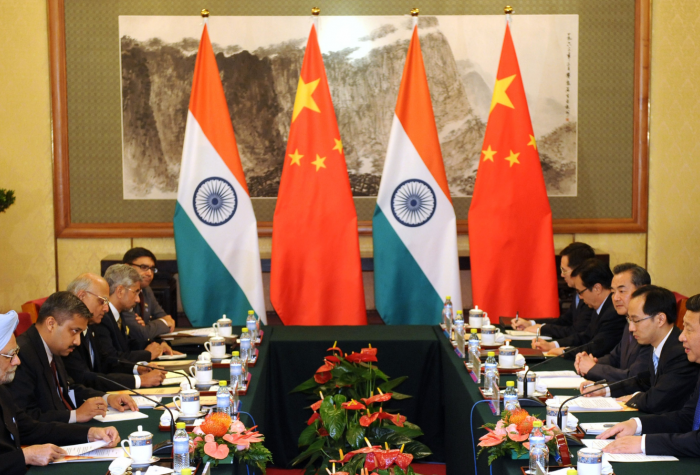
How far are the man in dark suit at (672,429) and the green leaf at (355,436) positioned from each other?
0.85 metres

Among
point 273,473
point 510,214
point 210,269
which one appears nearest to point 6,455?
point 273,473

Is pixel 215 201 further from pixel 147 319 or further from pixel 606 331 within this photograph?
pixel 606 331

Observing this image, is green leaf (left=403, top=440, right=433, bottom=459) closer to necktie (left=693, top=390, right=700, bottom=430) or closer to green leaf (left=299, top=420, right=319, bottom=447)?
green leaf (left=299, top=420, right=319, bottom=447)

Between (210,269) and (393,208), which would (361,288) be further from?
(210,269)

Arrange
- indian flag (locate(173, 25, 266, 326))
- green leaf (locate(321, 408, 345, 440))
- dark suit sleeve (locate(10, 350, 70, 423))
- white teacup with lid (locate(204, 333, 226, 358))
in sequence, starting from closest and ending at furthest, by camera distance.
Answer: dark suit sleeve (locate(10, 350, 70, 423))
green leaf (locate(321, 408, 345, 440))
white teacup with lid (locate(204, 333, 226, 358))
indian flag (locate(173, 25, 266, 326))

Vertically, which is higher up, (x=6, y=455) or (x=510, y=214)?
(x=510, y=214)

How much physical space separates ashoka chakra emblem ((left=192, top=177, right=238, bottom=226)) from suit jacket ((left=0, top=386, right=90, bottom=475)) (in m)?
2.58

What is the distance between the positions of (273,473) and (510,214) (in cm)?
239

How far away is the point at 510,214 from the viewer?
5.12m

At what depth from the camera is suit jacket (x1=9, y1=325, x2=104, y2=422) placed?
2.69 m

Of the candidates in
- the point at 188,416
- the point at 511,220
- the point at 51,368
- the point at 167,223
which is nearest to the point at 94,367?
the point at 51,368

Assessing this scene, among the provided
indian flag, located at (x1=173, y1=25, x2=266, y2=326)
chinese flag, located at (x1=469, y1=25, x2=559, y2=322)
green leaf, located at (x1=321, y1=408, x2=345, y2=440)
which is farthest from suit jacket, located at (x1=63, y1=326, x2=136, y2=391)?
chinese flag, located at (x1=469, y1=25, x2=559, y2=322)

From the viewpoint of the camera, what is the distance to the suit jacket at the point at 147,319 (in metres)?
4.22

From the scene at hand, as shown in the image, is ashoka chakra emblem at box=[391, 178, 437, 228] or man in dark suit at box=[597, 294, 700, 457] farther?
ashoka chakra emblem at box=[391, 178, 437, 228]
